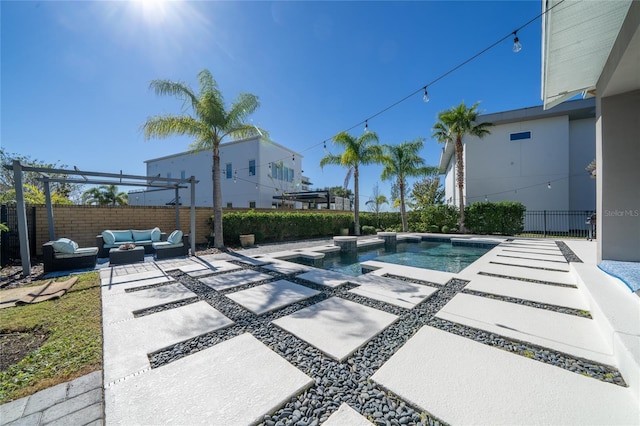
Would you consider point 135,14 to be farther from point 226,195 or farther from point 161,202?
point 161,202

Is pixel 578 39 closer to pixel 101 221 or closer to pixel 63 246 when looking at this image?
pixel 63 246

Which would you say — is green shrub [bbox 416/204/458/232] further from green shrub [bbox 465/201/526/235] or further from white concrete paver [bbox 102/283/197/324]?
white concrete paver [bbox 102/283/197/324]

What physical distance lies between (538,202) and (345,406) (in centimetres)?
1990

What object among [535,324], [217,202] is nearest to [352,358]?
[535,324]

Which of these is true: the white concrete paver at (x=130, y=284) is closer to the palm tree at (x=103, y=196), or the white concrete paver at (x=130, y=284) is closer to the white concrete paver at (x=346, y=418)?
the white concrete paver at (x=346, y=418)

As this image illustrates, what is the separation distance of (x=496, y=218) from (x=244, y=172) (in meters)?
19.0

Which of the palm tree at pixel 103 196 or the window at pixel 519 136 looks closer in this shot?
the window at pixel 519 136

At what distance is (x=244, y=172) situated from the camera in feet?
69.6

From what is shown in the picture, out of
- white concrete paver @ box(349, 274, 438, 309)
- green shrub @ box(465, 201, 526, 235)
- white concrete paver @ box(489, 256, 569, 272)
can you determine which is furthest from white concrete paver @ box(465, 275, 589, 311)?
green shrub @ box(465, 201, 526, 235)

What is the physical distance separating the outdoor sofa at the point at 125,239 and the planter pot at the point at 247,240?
283cm

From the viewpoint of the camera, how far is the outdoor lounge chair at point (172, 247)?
7.13 m

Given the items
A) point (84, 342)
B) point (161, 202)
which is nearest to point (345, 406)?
point (84, 342)

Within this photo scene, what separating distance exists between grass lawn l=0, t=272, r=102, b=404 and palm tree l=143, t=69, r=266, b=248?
5.62 metres

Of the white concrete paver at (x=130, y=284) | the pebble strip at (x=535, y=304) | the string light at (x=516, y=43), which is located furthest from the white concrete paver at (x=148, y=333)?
the string light at (x=516, y=43)
